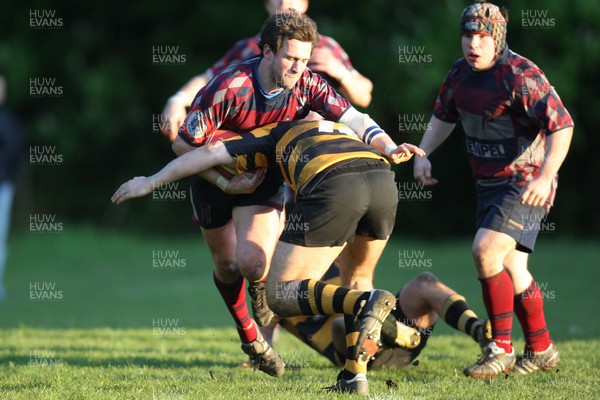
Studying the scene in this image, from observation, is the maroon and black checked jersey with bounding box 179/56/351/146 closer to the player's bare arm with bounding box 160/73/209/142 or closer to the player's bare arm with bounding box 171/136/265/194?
the player's bare arm with bounding box 171/136/265/194

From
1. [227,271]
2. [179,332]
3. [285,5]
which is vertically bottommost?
[179,332]

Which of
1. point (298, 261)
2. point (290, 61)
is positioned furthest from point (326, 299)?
point (290, 61)

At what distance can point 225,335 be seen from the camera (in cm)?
714

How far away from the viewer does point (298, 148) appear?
445 cm

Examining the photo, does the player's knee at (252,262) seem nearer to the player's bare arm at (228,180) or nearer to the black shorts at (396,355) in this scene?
the player's bare arm at (228,180)

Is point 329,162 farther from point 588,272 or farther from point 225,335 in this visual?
point 588,272

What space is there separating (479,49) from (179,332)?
3529mm

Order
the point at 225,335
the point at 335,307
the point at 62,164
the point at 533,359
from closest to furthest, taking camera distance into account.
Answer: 1. the point at 335,307
2. the point at 533,359
3. the point at 225,335
4. the point at 62,164

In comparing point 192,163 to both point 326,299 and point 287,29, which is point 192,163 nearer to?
point 287,29

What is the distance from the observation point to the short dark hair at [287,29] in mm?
4648

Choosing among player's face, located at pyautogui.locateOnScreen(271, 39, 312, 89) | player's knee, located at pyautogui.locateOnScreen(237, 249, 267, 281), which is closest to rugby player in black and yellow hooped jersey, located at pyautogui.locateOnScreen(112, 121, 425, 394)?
player's face, located at pyautogui.locateOnScreen(271, 39, 312, 89)

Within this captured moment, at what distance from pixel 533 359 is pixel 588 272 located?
6.94 meters

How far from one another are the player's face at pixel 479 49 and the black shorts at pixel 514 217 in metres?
0.74

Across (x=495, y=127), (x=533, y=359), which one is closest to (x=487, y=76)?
(x=495, y=127)
